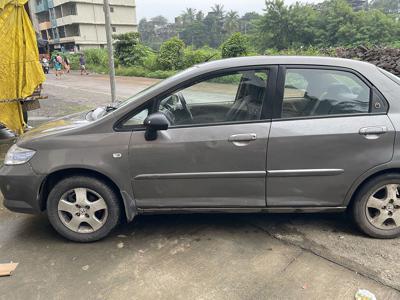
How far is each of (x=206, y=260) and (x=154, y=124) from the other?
1225 millimetres

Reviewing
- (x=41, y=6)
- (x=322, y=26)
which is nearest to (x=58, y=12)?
(x=41, y=6)

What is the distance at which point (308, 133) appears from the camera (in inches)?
122

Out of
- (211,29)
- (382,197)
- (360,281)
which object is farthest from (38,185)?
(211,29)

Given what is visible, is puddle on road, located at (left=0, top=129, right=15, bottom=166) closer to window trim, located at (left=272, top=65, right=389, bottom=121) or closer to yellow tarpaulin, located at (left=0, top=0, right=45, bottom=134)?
yellow tarpaulin, located at (left=0, top=0, right=45, bottom=134)

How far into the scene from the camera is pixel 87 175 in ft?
10.8

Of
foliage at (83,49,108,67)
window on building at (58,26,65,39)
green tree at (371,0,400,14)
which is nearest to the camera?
foliage at (83,49,108,67)

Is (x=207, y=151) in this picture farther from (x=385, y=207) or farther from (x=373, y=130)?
(x=385, y=207)

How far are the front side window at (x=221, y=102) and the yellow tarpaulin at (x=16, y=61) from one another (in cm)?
448

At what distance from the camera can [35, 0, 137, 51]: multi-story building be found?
182 ft

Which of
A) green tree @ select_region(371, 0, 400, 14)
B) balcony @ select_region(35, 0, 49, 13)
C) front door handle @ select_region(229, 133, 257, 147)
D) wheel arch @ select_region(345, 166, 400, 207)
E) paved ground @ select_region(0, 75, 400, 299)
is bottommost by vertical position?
paved ground @ select_region(0, 75, 400, 299)

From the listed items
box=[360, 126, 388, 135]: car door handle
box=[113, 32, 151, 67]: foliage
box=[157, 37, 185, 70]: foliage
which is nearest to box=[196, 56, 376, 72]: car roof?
box=[360, 126, 388, 135]: car door handle

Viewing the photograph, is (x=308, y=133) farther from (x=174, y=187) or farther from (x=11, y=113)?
(x=11, y=113)

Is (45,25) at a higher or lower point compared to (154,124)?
higher

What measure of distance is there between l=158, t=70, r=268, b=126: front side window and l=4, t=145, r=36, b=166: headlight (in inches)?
48.7
